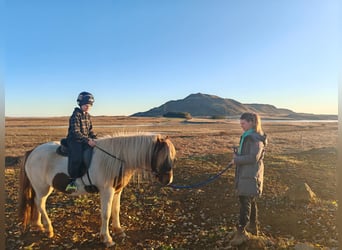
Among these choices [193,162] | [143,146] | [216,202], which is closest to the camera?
[143,146]

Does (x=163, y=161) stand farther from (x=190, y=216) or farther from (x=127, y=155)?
(x=190, y=216)

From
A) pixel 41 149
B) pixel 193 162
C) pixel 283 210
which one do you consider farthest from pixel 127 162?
pixel 193 162

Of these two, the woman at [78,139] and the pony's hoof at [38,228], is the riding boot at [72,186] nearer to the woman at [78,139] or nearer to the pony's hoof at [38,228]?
the woman at [78,139]

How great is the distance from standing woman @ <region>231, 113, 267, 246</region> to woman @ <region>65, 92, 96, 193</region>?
2.39 metres

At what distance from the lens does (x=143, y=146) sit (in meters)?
4.39

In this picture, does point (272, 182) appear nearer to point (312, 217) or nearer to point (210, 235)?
point (312, 217)

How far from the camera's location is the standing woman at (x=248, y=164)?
160 inches

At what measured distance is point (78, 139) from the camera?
438 centimetres

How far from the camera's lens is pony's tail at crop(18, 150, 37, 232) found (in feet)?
15.7

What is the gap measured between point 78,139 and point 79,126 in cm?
23

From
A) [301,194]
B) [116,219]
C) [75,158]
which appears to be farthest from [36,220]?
[301,194]

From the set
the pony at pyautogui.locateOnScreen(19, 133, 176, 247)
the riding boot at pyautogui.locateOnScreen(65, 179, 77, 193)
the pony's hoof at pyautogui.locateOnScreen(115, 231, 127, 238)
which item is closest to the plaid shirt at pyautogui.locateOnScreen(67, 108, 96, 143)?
the pony at pyautogui.locateOnScreen(19, 133, 176, 247)

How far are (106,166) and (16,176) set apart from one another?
4.97m

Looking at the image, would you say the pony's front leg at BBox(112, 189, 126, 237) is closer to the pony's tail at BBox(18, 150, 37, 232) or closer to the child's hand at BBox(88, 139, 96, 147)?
the child's hand at BBox(88, 139, 96, 147)
